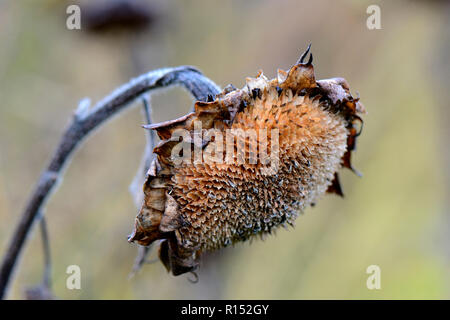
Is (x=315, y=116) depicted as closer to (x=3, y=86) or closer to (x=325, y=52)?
(x=325, y=52)

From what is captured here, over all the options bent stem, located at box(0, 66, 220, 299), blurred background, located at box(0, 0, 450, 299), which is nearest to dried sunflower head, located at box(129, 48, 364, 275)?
bent stem, located at box(0, 66, 220, 299)

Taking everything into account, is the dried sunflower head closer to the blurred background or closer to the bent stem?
the bent stem

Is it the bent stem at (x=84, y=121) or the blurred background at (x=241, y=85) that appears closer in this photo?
the bent stem at (x=84, y=121)

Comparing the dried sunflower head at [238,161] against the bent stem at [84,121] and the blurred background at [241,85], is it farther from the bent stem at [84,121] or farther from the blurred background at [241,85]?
the blurred background at [241,85]

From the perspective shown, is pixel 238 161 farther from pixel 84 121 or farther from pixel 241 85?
pixel 241 85

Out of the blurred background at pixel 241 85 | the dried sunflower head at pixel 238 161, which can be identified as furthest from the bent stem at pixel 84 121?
the blurred background at pixel 241 85

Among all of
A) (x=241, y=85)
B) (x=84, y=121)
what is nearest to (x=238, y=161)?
(x=84, y=121)
